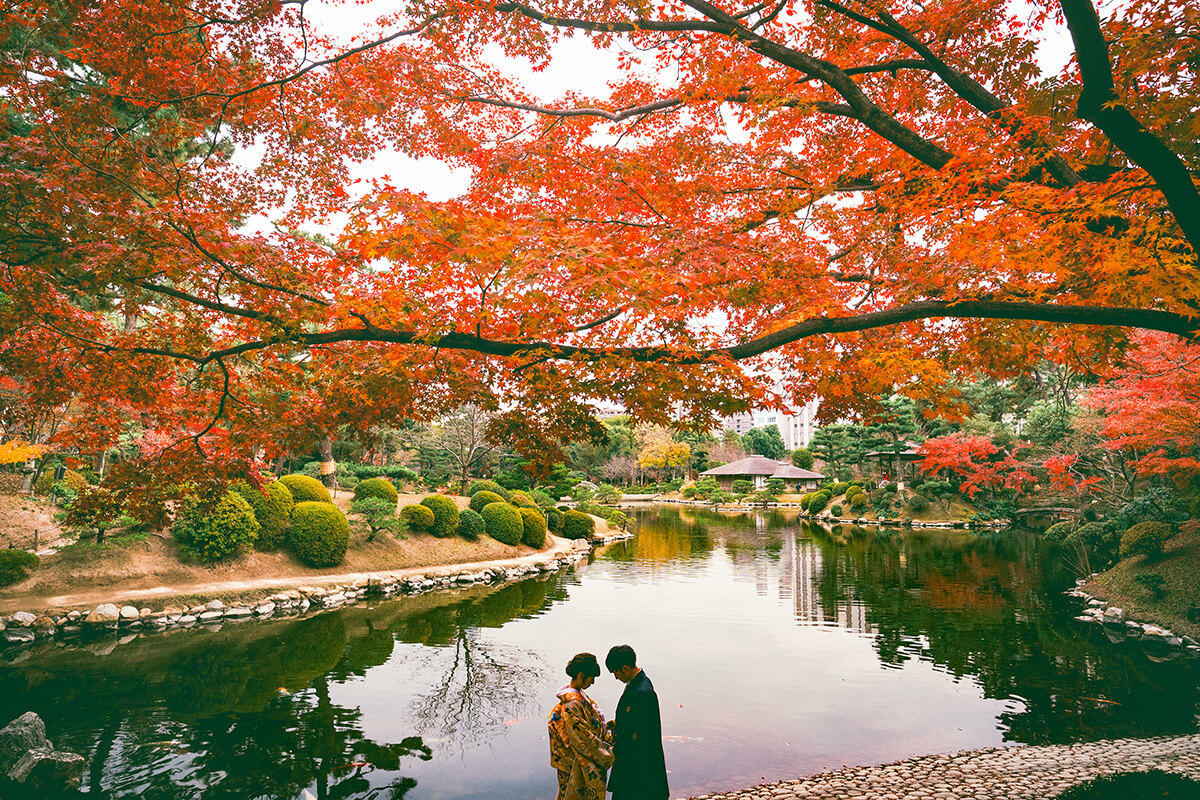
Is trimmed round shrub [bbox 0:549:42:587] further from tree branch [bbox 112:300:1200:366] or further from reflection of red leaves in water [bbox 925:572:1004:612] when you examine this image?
reflection of red leaves in water [bbox 925:572:1004:612]

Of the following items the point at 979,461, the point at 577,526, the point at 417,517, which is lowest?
the point at 577,526

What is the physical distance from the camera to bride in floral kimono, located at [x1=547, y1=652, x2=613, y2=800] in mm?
3342

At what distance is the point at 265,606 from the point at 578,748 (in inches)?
368

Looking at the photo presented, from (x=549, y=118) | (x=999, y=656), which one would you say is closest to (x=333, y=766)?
(x=549, y=118)

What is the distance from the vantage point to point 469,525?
1575 centimetres

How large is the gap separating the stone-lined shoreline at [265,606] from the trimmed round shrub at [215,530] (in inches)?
41.2

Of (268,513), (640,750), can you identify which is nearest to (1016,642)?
(640,750)

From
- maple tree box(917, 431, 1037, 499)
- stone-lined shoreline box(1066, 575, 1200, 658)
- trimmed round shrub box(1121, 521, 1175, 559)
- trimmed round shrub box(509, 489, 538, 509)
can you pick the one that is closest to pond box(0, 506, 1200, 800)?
stone-lined shoreline box(1066, 575, 1200, 658)

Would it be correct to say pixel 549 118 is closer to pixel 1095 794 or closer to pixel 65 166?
pixel 65 166

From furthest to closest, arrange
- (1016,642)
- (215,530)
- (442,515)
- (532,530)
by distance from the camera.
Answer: (532,530) → (442,515) → (215,530) → (1016,642)

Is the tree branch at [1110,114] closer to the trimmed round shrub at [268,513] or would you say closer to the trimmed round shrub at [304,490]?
the trimmed round shrub at [268,513]

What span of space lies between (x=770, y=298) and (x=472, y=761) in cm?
522

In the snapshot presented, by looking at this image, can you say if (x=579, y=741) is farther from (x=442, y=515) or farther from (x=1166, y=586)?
(x=442, y=515)

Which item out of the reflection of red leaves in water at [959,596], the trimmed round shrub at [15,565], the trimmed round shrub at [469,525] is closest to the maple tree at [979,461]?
the reflection of red leaves in water at [959,596]
